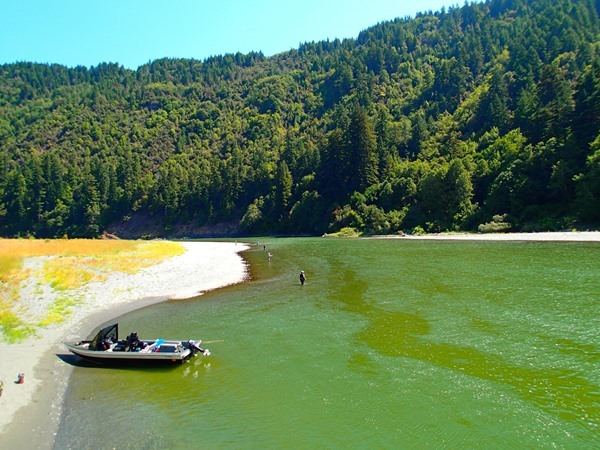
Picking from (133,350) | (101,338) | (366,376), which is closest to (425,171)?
(366,376)

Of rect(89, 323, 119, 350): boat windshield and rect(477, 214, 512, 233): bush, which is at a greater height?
rect(477, 214, 512, 233): bush

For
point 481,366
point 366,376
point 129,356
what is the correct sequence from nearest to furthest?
point 366,376
point 481,366
point 129,356

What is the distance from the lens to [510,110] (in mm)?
133625

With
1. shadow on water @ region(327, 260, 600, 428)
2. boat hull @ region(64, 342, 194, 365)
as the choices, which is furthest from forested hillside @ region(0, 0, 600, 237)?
boat hull @ region(64, 342, 194, 365)

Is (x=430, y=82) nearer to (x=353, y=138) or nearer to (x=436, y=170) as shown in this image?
(x=353, y=138)

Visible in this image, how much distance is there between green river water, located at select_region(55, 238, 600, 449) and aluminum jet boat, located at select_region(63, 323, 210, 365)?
2.03 feet

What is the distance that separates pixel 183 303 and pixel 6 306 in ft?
40.8

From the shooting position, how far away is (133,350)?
20.6 metres

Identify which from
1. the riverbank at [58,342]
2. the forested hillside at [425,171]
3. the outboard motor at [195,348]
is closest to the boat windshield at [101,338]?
the riverbank at [58,342]

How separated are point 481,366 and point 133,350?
17.4m

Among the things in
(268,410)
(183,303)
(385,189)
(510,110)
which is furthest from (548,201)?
(268,410)

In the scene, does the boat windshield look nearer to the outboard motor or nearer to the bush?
the outboard motor

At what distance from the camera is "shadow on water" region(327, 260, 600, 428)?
14898 mm

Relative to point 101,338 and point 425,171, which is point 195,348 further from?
point 425,171
